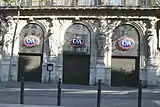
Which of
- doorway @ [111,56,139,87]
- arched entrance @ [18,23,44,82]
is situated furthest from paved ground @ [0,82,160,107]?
arched entrance @ [18,23,44,82]

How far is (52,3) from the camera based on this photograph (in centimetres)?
3019

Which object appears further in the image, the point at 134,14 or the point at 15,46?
the point at 15,46

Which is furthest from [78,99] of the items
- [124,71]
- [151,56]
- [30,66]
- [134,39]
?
[30,66]

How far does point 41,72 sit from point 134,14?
9.91 m

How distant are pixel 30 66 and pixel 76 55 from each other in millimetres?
4487

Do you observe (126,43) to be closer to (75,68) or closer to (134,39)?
(134,39)

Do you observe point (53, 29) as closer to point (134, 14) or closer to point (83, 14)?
point (83, 14)

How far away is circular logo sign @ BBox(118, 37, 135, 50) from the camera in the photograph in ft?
96.2

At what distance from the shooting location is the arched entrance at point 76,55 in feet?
98.5

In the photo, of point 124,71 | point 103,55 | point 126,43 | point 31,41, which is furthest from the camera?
point 31,41

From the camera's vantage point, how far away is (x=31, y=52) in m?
30.9

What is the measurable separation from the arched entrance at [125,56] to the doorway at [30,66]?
6842 mm

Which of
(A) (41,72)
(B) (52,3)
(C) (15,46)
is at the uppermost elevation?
(B) (52,3)

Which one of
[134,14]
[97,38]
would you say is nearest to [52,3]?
[97,38]
